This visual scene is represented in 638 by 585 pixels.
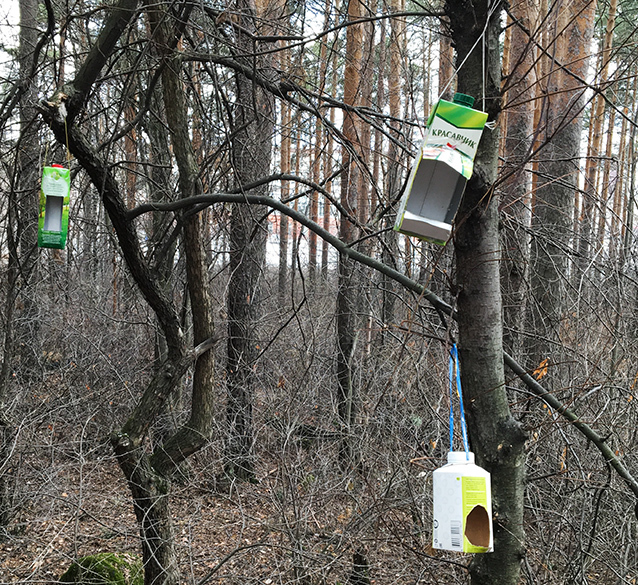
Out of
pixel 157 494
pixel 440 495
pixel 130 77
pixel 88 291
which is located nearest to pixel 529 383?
pixel 440 495

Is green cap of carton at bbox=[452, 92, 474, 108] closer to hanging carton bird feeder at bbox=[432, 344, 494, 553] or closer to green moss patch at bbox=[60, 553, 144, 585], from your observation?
hanging carton bird feeder at bbox=[432, 344, 494, 553]

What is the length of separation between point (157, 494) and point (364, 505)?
4.60 feet

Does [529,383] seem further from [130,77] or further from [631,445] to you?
[130,77]

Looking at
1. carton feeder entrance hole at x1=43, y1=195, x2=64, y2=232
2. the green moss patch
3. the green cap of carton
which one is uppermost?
the green cap of carton

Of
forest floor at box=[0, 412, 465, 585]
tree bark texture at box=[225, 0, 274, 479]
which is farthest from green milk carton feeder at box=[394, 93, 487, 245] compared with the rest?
tree bark texture at box=[225, 0, 274, 479]

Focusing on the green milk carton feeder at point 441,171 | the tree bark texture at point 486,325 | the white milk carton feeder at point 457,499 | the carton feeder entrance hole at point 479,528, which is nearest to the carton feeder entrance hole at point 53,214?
the green milk carton feeder at point 441,171

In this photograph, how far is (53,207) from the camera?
3.07 meters

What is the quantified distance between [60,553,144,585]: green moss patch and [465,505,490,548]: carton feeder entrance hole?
3142 millimetres

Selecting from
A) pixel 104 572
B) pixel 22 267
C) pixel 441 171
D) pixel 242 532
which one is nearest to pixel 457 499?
pixel 441 171

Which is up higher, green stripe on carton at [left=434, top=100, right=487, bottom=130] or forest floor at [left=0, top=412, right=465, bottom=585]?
green stripe on carton at [left=434, top=100, right=487, bottom=130]

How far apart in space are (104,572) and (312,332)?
2.32 m

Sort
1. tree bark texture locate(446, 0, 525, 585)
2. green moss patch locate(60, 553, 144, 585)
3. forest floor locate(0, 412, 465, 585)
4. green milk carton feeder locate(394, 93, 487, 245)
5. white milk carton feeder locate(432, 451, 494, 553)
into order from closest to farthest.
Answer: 1. white milk carton feeder locate(432, 451, 494, 553)
2. green milk carton feeder locate(394, 93, 487, 245)
3. tree bark texture locate(446, 0, 525, 585)
4. forest floor locate(0, 412, 465, 585)
5. green moss patch locate(60, 553, 144, 585)

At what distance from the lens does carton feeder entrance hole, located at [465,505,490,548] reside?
6.13 ft

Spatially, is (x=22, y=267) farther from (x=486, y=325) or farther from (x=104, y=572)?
(x=486, y=325)
